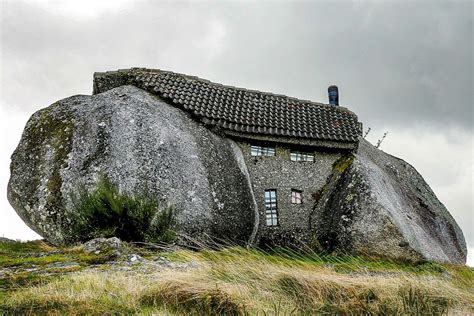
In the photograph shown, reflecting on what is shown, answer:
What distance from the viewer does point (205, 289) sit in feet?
33.2

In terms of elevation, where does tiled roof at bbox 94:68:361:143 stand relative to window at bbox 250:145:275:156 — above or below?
above

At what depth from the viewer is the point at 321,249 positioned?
67.6ft

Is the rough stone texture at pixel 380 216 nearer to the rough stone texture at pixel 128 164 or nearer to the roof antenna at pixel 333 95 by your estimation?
the roof antenna at pixel 333 95

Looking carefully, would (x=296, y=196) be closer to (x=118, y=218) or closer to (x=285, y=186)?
(x=285, y=186)

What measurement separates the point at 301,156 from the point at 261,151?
1544 mm

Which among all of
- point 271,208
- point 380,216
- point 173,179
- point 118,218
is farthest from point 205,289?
point 271,208

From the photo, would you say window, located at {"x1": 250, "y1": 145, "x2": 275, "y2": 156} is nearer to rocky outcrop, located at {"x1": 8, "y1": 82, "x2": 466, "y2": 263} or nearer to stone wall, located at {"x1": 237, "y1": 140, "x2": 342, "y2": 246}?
stone wall, located at {"x1": 237, "y1": 140, "x2": 342, "y2": 246}

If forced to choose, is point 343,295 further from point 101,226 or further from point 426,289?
point 101,226

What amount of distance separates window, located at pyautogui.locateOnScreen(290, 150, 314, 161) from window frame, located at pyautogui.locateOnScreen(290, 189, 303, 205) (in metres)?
1.15

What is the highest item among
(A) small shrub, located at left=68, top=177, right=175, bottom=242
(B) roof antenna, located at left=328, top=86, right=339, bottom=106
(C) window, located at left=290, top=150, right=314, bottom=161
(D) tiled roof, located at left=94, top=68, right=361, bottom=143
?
(B) roof antenna, located at left=328, top=86, right=339, bottom=106

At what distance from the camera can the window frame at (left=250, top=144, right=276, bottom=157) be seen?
2175cm

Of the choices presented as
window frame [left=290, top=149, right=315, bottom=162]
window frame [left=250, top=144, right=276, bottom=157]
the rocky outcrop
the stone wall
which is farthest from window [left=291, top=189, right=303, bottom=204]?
window frame [left=250, top=144, right=276, bottom=157]

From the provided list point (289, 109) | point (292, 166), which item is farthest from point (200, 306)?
point (289, 109)

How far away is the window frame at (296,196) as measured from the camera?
21688 mm
